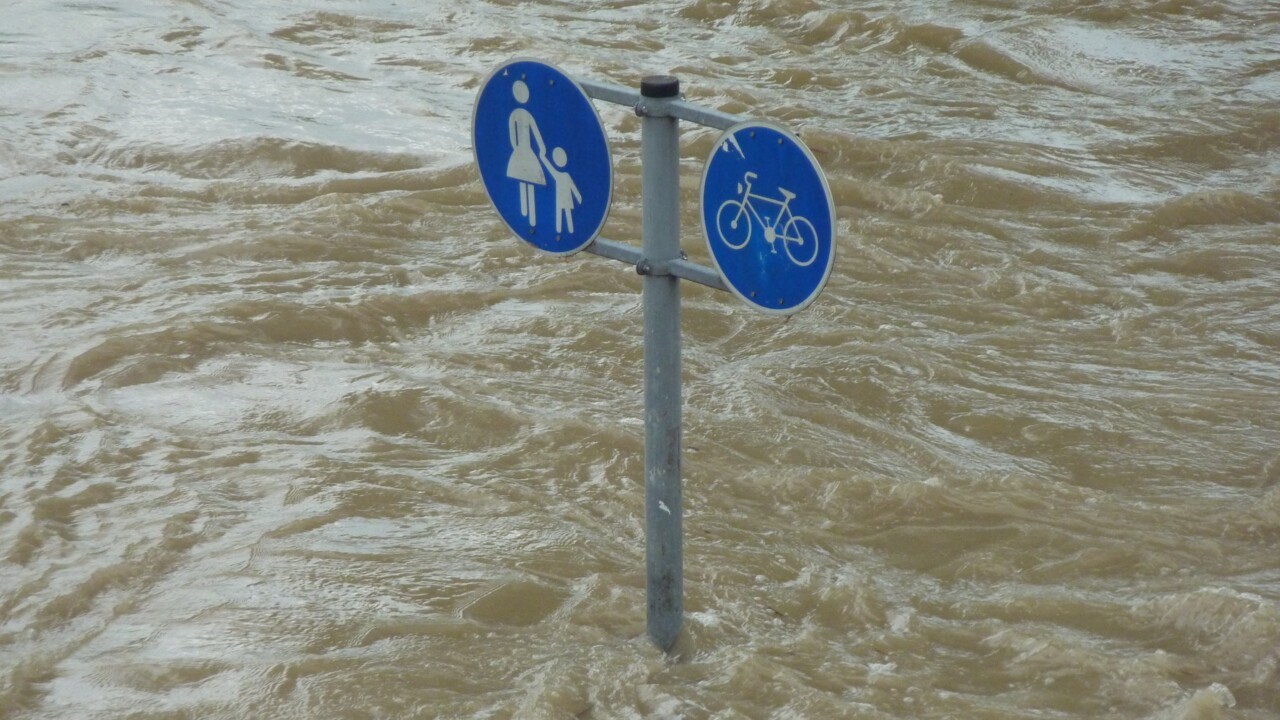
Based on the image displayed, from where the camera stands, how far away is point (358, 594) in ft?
10.8

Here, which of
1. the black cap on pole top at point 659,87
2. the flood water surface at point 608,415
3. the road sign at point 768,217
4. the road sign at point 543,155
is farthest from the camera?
the flood water surface at point 608,415

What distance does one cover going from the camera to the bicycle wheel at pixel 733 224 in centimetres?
235

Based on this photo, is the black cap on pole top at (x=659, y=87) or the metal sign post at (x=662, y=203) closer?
the metal sign post at (x=662, y=203)

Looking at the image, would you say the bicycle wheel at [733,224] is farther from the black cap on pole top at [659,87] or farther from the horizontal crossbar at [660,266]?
the black cap on pole top at [659,87]

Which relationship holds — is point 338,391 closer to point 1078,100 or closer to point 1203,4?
point 1078,100

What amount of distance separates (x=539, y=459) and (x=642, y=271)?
1.50m

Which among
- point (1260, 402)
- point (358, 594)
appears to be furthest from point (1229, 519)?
point (358, 594)

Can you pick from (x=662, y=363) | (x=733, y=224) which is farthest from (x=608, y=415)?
(x=733, y=224)

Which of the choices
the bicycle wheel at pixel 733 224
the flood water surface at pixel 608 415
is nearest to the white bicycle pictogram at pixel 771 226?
the bicycle wheel at pixel 733 224

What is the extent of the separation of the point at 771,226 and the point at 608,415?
1945 millimetres

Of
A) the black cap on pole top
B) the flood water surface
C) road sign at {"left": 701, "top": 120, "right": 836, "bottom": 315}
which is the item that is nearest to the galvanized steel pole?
the black cap on pole top

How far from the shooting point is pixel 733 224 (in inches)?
93.0

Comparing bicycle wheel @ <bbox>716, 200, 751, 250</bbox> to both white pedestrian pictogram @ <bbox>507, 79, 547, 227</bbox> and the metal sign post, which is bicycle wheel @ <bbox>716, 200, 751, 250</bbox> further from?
white pedestrian pictogram @ <bbox>507, 79, 547, 227</bbox>

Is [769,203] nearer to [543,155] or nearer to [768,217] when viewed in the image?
[768,217]
